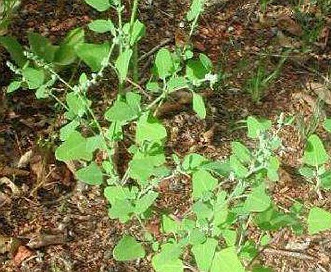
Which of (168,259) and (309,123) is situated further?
(309,123)

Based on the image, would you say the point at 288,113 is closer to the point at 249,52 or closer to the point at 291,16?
the point at 249,52

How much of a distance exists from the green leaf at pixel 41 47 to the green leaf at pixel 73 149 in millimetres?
417

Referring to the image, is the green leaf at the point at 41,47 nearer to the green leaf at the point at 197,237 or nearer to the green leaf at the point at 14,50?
the green leaf at the point at 14,50

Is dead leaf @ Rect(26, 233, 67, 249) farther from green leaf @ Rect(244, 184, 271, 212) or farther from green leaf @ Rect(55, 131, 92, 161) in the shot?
green leaf @ Rect(244, 184, 271, 212)

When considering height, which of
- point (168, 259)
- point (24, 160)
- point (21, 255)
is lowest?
point (21, 255)

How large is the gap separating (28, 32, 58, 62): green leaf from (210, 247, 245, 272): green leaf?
32.4 inches

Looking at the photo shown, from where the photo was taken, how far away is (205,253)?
3.97 feet

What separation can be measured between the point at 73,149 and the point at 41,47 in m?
0.47

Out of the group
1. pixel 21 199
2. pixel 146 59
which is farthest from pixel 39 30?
pixel 21 199

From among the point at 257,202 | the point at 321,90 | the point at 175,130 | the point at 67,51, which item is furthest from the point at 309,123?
the point at 257,202

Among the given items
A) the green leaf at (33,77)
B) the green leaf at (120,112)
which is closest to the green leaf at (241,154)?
the green leaf at (120,112)

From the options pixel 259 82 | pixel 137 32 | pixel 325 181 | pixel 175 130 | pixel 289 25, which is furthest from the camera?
pixel 289 25

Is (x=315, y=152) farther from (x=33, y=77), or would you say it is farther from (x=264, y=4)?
(x=264, y=4)

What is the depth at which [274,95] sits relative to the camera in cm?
221
